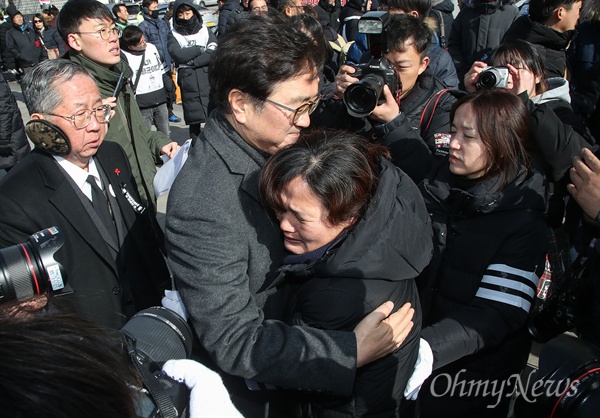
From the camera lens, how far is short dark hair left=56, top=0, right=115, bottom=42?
284 centimetres

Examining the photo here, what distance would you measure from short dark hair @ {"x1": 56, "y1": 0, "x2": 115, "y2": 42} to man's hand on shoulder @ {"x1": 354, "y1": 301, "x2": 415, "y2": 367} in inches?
97.3

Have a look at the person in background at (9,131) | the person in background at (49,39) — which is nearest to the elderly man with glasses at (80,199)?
the person in background at (9,131)

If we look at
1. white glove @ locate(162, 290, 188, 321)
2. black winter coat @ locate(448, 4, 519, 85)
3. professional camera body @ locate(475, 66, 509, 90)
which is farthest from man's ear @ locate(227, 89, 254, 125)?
black winter coat @ locate(448, 4, 519, 85)

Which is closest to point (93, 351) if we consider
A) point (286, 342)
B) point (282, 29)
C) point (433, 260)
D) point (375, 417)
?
point (286, 342)

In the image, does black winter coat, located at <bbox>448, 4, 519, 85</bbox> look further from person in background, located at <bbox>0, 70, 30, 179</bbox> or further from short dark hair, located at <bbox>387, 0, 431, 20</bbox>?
person in background, located at <bbox>0, 70, 30, 179</bbox>

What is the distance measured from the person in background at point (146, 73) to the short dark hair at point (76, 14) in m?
2.49

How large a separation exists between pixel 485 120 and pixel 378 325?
3.07 feet

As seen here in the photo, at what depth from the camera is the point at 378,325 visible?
1.34m

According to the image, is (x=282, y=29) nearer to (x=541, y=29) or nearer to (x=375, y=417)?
(x=375, y=417)

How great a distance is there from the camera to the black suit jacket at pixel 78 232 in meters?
Answer: 1.81

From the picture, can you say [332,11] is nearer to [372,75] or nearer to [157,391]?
[372,75]

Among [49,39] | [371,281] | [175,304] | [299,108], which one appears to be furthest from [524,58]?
[49,39]

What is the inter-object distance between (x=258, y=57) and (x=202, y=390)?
0.92 meters

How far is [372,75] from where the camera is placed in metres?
2.18
